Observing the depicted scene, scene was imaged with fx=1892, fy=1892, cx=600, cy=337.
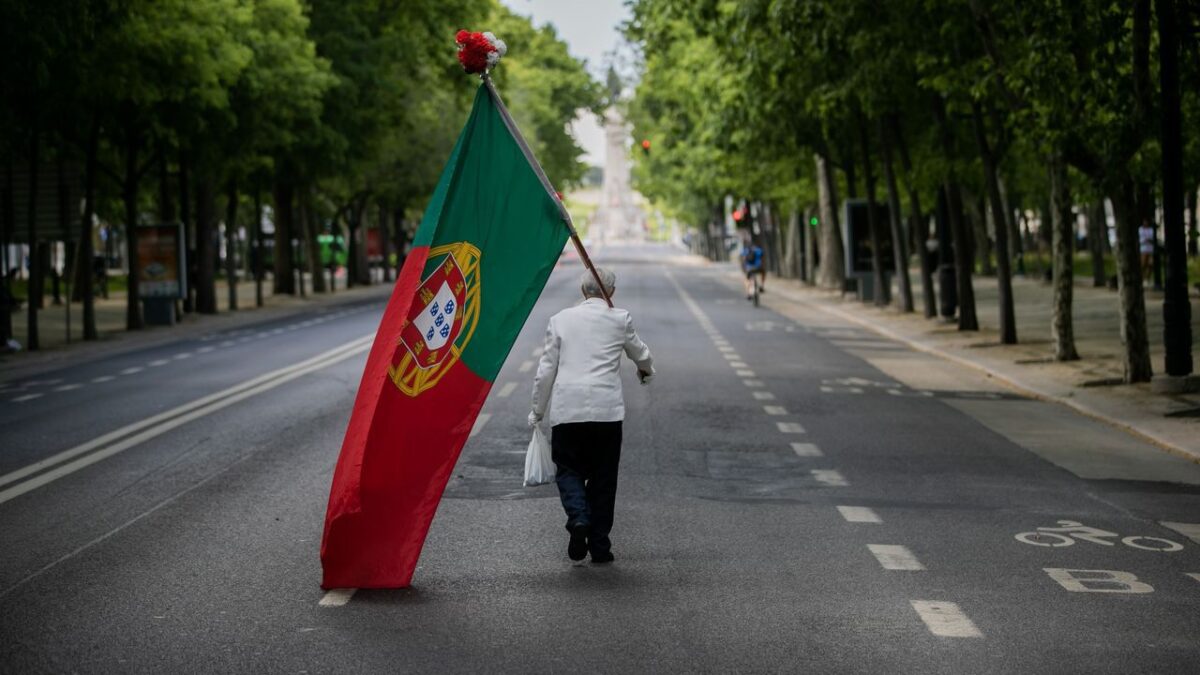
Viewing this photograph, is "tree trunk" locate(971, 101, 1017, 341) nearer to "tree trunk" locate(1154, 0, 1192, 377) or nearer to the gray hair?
"tree trunk" locate(1154, 0, 1192, 377)

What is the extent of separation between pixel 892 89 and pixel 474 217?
23315 millimetres

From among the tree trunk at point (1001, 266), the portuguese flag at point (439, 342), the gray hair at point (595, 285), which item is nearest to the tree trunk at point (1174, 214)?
the tree trunk at point (1001, 266)

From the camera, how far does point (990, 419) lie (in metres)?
17.9

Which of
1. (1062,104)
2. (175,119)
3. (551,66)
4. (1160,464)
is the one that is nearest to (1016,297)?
(175,119)

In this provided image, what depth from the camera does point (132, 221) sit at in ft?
126

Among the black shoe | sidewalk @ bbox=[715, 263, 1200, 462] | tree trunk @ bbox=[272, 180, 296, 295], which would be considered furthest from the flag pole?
tree trunk @ bbox=[272, 180, 296, 295]

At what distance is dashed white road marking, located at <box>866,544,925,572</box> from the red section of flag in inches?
90.7

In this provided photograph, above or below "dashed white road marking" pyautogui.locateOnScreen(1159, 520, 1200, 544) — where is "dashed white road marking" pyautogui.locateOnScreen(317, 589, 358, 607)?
above

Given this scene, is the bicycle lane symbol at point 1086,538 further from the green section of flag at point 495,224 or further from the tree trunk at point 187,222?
the tree trunk at point 187,222

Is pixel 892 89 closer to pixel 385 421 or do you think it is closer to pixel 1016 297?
pixel 1016 297

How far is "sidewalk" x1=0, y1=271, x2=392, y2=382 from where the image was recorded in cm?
2955

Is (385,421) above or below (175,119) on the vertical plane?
below

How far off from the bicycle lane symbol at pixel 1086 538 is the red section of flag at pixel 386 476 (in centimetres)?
344

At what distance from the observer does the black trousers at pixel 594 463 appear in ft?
31.0
